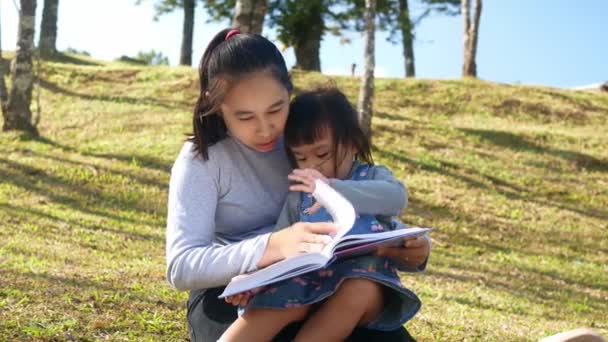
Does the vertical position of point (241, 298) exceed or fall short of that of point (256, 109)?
it falls short

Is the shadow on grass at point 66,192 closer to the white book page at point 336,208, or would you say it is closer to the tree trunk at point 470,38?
the white book page at point 336,208

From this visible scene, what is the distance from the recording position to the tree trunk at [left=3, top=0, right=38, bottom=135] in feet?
38.8

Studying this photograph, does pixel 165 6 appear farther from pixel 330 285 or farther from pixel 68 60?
pixel 330 285

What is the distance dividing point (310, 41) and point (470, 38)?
343 centimetres

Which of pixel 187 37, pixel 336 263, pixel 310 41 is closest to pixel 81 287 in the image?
pixel 336 263

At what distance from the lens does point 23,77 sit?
475 inches

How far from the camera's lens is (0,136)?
40.8 ft

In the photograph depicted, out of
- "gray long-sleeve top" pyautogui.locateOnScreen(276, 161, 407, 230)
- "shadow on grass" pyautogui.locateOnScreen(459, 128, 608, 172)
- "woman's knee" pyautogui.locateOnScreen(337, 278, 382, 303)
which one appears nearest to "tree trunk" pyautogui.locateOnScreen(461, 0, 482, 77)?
"shadow on grass" pyautogui.locateOnScreen(459, 128, 608, 172)

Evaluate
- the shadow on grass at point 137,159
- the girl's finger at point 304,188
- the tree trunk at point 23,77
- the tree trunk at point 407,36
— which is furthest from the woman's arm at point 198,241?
the tree trunk at point 407,36

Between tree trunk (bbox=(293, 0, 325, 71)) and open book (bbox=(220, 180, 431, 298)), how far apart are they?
1492cm

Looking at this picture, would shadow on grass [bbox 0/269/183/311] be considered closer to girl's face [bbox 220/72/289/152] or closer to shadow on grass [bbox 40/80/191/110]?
girl's face [bbox 220/72/289/152]

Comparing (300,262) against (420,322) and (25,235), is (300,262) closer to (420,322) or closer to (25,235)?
(420,322)

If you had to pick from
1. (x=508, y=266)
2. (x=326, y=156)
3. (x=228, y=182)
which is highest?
(x=326, y=156)

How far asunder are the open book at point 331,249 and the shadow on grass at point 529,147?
1097cm
